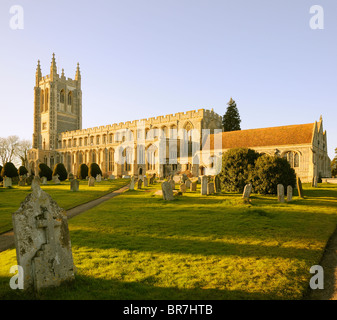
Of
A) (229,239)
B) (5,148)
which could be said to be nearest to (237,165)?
(229,239)

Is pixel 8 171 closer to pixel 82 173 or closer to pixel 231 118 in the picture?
pixel 82 173

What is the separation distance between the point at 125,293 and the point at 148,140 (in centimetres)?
4153

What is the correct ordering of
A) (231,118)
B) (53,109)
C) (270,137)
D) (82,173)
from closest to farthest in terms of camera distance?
(270,137) → (82,173) → (231,118) → (53,109)

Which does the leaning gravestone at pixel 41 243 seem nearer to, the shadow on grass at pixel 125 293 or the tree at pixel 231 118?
the shadow on grass at pixel 125 293

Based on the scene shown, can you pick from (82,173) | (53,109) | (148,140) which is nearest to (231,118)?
Result: (148,140)

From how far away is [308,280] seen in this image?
3822 mm

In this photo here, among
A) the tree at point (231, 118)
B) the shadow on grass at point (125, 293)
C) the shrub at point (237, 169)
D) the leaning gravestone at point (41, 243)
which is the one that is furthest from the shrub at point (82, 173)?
the leaning gravestone at point (41, 243)

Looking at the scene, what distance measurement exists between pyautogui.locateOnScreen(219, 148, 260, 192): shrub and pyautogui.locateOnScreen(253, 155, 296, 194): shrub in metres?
0.56

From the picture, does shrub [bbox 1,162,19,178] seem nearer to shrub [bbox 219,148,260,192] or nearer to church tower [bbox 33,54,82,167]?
shrub [bbox 219,148,260,192]

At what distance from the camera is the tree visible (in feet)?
161

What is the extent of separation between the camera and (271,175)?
1423 centimetres

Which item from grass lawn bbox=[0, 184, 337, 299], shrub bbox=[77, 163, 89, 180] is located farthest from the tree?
grass lawn bbox=[0, 184, 337, 299]

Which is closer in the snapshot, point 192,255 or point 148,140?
point 192,255
